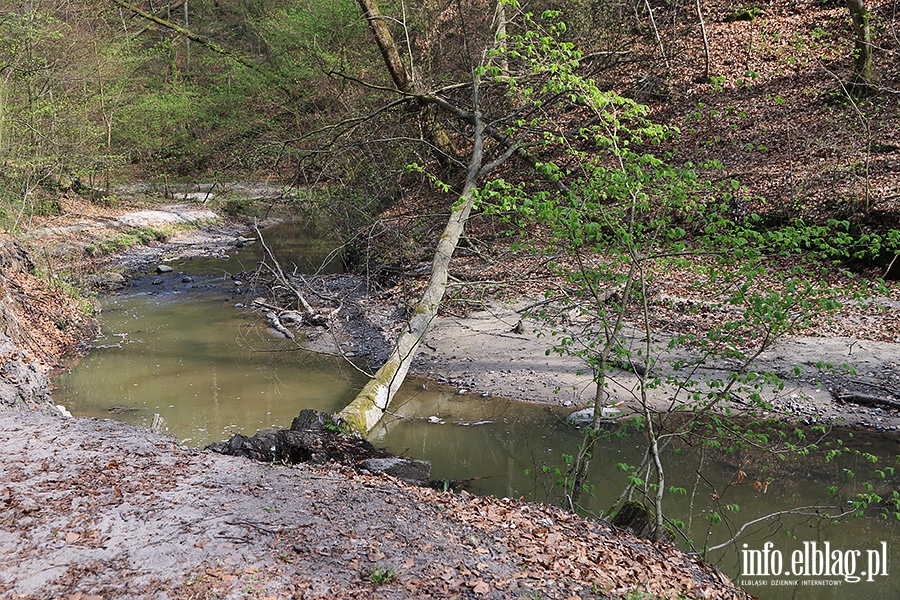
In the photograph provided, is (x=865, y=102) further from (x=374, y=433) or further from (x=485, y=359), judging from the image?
(x=374, y=433)

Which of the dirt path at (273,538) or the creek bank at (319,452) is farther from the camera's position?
the creek bank at (319,452)

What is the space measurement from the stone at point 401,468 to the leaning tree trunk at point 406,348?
114 cm

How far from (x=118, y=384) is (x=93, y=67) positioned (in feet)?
48.4

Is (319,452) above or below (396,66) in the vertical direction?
below

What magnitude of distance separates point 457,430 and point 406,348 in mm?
1293

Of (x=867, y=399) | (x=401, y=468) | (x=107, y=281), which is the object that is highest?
(x=107, y=281)

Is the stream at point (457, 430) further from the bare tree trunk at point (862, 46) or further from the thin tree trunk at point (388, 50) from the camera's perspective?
the bare tree trunk at point (862, 46)

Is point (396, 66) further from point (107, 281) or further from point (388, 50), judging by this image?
point (107, 281)

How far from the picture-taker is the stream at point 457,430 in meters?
6.24

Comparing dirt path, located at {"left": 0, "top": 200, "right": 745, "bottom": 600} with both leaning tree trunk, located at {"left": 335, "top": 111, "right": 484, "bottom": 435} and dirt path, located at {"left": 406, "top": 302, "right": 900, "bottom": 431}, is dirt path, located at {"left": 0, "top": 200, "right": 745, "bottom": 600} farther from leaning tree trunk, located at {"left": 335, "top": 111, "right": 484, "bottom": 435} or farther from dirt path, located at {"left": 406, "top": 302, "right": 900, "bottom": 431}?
dirt path, located at {"left": 406, "top": 302, "right": 900, "bottom": 431}

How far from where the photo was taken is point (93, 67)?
68.8 feet

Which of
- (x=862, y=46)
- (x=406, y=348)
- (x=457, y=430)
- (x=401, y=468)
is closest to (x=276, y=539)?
(x=401, y=468)

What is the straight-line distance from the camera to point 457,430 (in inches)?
351

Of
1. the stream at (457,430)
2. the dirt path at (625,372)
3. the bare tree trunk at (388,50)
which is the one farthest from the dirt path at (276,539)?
the bare tree trunk at (388,50)
